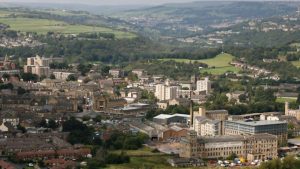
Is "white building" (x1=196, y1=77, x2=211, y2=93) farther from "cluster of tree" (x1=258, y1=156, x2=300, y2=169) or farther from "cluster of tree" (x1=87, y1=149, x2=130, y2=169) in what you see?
"cluster of tree" (x1=258, y1=156, x2=300, y2=169)

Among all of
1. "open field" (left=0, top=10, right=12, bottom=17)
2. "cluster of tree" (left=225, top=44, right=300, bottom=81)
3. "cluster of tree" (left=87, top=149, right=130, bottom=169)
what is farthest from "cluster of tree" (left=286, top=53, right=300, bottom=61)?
"open field" (left=0, top=10, right=12, bottom=17)

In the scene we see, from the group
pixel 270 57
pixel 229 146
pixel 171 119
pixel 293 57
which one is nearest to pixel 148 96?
pixel 171 119

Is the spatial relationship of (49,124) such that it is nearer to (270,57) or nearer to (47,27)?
(270,57)

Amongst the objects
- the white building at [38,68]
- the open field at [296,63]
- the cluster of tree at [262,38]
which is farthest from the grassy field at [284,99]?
the cluster of tree at [262,38]

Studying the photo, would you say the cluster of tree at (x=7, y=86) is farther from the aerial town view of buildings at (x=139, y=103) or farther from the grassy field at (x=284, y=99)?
the grassy field at (x=284, y=99)

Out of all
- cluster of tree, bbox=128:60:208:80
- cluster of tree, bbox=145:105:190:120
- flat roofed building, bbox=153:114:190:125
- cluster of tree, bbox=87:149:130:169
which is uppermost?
cluster of tree, bbox=87:149:130:169

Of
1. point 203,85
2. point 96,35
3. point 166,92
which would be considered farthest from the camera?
point 96,35
